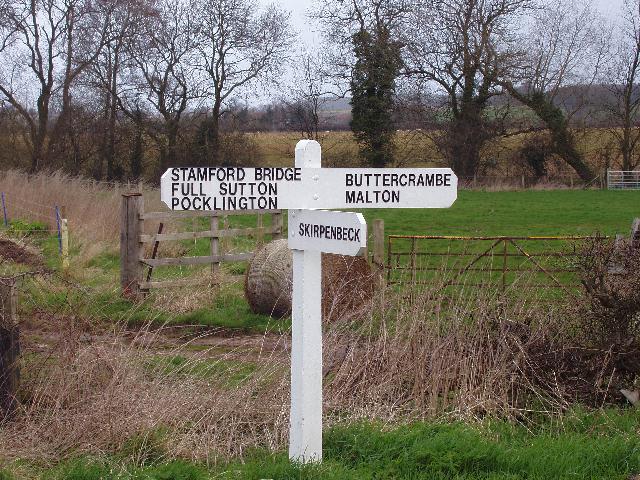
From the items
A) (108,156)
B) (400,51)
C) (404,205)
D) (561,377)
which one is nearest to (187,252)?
(561,377)

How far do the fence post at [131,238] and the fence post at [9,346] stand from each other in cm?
646

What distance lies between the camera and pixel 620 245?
746 cm

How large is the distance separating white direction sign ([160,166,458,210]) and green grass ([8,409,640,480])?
4.76 feet

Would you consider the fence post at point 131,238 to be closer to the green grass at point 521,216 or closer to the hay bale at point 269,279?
the hay bale at point 269,279

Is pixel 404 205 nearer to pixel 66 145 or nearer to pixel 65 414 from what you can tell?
pixel 65 414

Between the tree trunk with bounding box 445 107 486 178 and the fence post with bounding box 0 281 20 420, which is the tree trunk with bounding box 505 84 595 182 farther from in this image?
the fence post with bounding box 0 281 20 420

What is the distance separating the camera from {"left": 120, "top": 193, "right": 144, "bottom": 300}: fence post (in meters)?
13.1

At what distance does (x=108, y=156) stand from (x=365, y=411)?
37.8 metres

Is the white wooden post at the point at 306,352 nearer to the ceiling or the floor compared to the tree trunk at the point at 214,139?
nearer to the floor

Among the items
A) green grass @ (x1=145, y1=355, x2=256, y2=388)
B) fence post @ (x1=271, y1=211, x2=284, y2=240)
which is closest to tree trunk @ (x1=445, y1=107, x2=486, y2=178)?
fence post @ (x1=271, y1=211, x2=284, y2=240)

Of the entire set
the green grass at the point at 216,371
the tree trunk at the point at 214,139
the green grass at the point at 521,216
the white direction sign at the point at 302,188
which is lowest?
the green grass at the point at 216,371

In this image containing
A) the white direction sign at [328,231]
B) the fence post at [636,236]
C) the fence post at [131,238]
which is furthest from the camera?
the fence post at [131,238]

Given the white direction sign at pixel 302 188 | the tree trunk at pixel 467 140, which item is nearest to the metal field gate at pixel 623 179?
the tree trunk at pixel 467 140

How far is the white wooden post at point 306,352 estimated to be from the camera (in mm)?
4875
